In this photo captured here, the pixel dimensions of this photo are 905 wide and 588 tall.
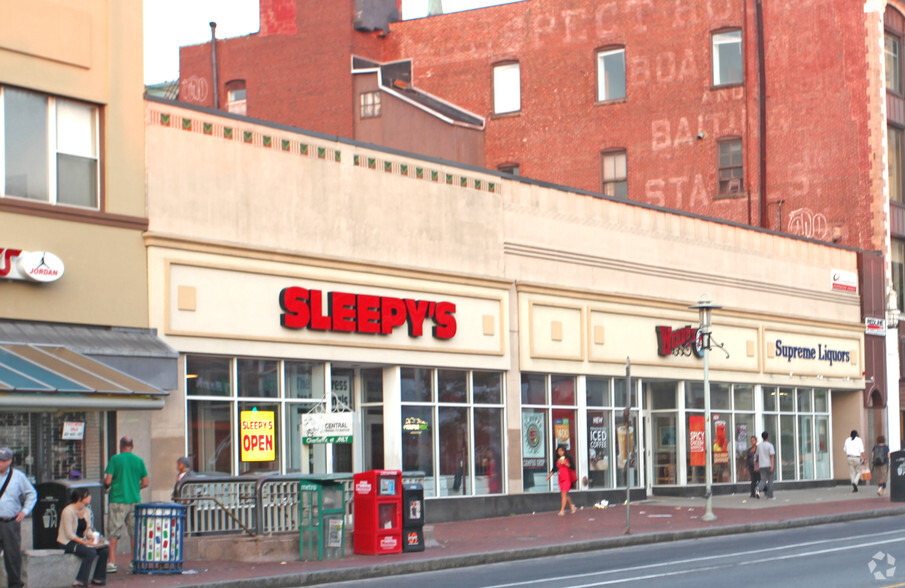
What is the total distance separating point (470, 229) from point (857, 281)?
19942 millimetres

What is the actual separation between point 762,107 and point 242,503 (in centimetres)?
3042

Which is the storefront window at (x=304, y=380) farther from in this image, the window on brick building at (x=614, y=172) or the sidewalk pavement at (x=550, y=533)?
the window on brick building at (x=614, y=172)

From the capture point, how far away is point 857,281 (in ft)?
146

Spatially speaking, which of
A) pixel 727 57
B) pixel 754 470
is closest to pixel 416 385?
pixel 754 470

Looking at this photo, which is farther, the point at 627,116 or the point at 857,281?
the point at 627,116

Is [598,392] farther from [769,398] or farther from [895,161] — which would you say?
[895,161]

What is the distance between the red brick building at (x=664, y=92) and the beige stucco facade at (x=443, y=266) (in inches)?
182

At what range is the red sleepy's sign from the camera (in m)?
25.5

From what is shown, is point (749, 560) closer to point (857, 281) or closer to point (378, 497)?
Answer: point (378, 497)

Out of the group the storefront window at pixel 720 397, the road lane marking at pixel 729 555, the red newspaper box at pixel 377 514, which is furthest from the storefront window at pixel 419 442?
the storefront window at pixel 720 397

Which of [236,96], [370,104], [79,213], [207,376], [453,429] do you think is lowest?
[453,429]

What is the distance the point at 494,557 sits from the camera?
69.9 feet

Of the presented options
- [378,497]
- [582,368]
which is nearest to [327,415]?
[378,497]

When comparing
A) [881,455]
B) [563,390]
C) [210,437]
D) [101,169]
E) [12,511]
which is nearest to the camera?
[12,511]
